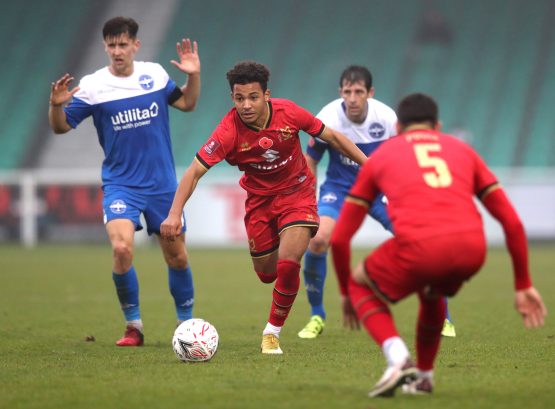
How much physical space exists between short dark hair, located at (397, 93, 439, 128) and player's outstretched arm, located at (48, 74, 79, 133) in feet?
11.4

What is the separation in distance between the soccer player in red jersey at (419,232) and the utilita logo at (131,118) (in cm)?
344

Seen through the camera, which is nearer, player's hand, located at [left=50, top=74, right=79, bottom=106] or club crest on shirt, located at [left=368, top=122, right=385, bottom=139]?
player's hand, located at [left=50, top=74, right=79, bottom=106]

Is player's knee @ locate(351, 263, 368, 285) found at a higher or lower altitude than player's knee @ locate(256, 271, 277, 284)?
lower

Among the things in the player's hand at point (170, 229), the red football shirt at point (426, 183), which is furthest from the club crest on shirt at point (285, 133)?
the red football shirt at point (426, 183)

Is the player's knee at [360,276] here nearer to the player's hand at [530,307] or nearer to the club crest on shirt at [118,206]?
the player's hand at [530,307]

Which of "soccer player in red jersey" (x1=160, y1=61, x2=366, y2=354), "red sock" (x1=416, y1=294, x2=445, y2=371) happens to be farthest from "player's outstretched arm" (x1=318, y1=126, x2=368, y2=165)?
"red sock" (x1=416, y1=294, x2=445, y2=371)

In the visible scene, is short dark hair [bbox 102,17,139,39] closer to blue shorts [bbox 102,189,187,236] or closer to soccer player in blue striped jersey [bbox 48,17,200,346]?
soccer player in blue striped jersey [bbox 48,17,200,346]

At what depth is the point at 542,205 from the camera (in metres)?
22.3

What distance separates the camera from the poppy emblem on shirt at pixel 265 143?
299 inches

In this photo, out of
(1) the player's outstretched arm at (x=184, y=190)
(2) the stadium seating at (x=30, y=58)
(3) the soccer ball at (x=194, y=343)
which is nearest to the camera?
(1) the player's outstretched arm at (x=184, y=190)

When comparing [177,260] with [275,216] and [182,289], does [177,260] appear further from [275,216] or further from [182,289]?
[275,216]

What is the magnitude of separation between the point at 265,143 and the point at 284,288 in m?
1.12

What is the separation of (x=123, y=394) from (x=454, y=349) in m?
3.07

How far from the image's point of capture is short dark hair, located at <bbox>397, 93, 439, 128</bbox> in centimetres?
553
